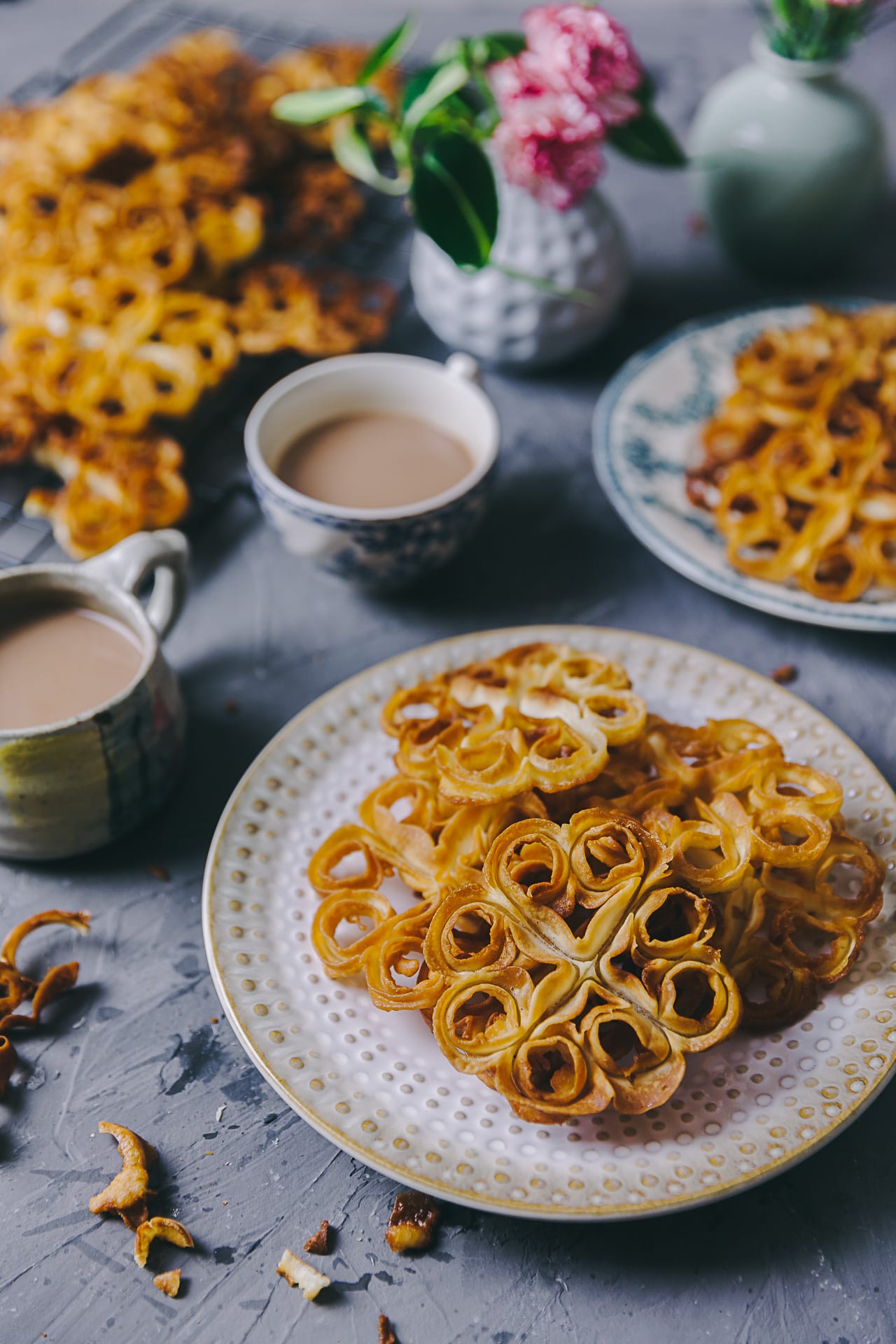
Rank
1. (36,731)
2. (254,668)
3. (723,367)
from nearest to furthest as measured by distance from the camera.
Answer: (36,731) < (254,668) < (723,367)

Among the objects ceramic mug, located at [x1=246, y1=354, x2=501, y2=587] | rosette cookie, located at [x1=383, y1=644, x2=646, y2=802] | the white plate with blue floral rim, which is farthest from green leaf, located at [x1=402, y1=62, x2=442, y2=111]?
rosette cookie, located at [x1=383, y1=644, x2=646, y2=802]

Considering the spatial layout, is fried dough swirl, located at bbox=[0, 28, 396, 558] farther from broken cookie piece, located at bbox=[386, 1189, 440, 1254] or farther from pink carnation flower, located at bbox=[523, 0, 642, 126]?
broken cookie piece, located at bbox=[386, 1189, 440, 1254]

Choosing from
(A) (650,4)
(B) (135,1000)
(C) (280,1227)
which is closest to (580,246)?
(B) (135,1000)

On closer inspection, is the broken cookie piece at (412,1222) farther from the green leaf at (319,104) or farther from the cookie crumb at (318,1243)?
A: the green leaf at (319,104)

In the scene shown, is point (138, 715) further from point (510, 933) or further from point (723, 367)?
point (723, 367)

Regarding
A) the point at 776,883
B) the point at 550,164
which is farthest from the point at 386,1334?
the point at 550,164
